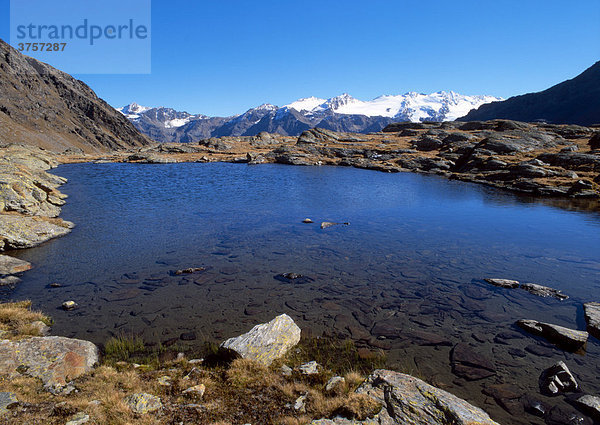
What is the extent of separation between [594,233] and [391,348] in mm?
29594

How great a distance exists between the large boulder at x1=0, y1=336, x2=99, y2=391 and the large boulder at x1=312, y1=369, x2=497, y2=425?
7.99m

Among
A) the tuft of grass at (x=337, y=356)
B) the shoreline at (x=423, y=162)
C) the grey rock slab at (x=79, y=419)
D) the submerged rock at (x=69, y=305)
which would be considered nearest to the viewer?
the grey rock slab at (x=79, y=419)

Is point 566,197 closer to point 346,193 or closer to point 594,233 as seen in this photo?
point 594,233

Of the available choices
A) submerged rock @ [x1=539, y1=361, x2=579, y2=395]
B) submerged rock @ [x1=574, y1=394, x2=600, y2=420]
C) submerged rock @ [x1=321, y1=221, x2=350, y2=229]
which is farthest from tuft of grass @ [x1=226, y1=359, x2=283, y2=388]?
submerged rock @ [x1=321, y1=221, x2=350, y2=229]

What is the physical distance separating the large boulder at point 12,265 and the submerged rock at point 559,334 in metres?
27.5

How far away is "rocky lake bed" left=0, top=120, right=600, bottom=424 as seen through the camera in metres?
12.0

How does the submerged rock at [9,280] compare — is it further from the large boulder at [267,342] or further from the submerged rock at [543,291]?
the submerged rock at [543,291]

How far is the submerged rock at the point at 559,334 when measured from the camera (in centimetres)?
1259

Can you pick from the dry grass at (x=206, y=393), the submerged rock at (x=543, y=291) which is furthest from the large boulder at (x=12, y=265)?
the submerged rock at (x=543, y=291)

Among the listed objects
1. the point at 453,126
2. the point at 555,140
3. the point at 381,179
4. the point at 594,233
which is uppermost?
the point at 453,126

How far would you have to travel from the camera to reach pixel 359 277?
19406 millimetres

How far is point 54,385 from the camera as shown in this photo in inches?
359

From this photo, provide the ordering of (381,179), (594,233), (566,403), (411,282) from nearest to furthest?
(566,403) < (411,282) < (594,233) < (381,179)

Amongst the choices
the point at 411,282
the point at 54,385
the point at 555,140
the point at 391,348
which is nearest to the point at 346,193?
the point at 411,282
